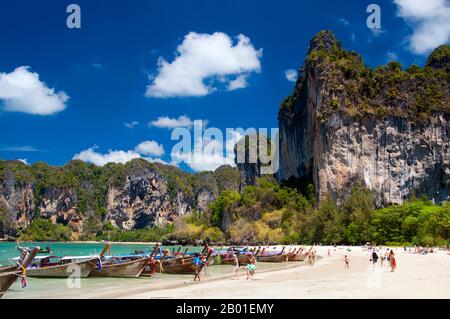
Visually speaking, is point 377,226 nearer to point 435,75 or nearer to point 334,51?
point 435,75

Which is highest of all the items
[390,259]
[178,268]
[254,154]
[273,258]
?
[254,154]

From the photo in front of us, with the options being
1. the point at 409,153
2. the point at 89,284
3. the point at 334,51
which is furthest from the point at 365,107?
the point at 89,284

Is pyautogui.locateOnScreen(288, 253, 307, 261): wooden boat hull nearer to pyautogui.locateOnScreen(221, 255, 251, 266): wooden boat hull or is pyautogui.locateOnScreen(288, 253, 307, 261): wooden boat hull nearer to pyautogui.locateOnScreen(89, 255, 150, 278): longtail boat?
pyautogui.locateOnScreen(221, 255, 251, 266): wooden boat hull

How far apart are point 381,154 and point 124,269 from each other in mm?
88151

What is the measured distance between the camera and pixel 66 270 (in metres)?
30.7

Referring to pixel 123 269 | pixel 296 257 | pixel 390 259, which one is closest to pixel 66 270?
pixel 123 269

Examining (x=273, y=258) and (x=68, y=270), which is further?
(x=273, y=258)

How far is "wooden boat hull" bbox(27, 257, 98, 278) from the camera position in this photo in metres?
30.4

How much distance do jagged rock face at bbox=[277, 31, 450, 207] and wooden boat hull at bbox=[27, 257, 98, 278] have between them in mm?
83354

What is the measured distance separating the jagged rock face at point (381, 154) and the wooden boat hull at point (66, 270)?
83.4 m

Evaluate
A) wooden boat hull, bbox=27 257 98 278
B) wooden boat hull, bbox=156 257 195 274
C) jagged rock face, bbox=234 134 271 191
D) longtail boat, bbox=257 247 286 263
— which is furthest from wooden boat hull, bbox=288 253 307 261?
jagged rock face, bbox=234 134 271 191

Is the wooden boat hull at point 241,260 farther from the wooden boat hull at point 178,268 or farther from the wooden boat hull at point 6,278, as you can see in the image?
the wooden boat hull at point 6,278

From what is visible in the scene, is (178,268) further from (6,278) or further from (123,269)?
(6,278)
